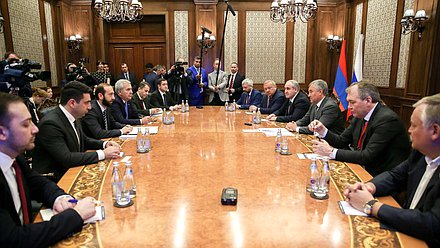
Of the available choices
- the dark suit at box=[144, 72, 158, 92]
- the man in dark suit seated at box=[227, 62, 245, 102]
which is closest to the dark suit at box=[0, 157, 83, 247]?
the man in dark suit seated at box=[227, 62, 245, 102]

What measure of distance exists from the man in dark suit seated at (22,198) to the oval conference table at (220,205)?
2.8 inches

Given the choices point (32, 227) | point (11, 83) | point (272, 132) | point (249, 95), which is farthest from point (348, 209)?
point (249, 95)

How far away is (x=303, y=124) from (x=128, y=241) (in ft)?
10.1

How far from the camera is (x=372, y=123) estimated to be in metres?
2.38

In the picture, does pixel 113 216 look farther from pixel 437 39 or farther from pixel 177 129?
pixel 437 39

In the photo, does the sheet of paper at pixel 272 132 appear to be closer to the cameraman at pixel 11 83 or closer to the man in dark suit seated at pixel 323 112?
the man in dark suit seated at pixel 323 112

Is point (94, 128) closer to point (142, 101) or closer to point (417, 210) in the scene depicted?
point (142, 101)

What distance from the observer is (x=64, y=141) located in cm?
231

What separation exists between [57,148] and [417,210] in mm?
2146

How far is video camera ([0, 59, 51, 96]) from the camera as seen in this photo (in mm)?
2912

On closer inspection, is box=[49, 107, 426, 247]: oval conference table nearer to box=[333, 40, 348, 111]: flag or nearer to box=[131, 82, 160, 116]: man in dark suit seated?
box=[131, 82, 160, 116]: man in dark suit seated

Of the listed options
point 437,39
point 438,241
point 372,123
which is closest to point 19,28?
point 372,123

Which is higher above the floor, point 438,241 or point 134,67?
point 134,67

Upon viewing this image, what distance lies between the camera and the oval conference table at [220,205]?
1.25m
